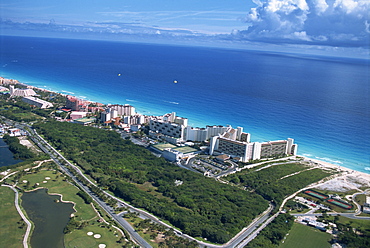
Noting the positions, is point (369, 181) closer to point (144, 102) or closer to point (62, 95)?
point (144, 102)

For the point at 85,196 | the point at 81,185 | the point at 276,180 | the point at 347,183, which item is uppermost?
the point at 85,196

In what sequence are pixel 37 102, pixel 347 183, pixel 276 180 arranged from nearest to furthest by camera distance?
pixel 276 180 < pixel 347 183 < pixel 37 102

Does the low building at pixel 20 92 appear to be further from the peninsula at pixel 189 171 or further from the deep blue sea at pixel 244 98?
the peninsula at pixel 189 171

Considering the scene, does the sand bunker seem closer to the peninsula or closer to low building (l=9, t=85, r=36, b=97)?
the peninsula

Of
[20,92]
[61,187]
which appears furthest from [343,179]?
[20,92]

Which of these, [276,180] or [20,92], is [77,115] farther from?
[276,180]

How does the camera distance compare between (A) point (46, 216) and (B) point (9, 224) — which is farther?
(A) point (46, 216)
